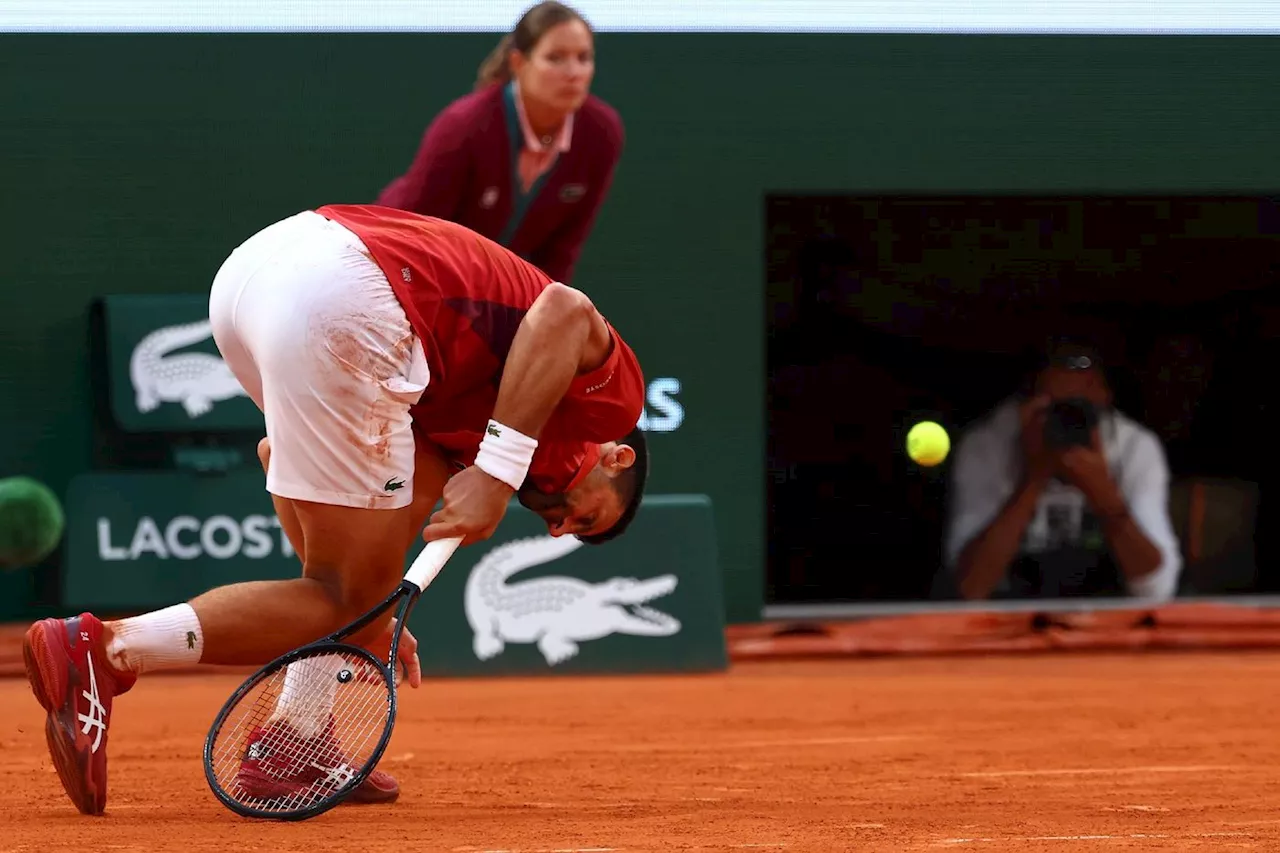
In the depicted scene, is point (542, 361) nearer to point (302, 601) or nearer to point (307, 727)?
point (302, 601)

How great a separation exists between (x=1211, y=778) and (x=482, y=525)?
216cm

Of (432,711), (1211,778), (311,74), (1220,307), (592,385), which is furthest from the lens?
(1220,307)

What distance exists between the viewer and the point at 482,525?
3572mm

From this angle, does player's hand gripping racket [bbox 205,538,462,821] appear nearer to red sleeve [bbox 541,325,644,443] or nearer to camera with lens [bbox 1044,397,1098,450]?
red sleeve [bbox 541,325,644,443]

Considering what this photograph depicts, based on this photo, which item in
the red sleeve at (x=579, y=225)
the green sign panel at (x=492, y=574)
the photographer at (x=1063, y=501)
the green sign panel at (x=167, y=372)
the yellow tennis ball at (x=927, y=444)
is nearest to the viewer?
the green sign panel at (x=492, y=574)

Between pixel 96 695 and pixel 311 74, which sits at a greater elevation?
pixel 311 74

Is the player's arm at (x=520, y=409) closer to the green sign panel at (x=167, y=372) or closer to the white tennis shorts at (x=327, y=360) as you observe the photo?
the white tennis shorts at (x=327, y=360)

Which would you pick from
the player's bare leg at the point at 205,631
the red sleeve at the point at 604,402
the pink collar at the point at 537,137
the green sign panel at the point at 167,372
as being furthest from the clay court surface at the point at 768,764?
the pink collar at the point at 537,137

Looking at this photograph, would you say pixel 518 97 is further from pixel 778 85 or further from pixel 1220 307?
pixel 1220 307

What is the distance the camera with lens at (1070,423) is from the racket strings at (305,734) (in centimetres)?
565

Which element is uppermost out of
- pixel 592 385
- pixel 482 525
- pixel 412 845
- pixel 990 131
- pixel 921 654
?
pixel 990 131

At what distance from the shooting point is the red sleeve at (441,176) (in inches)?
289


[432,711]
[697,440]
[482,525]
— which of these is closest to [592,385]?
[482,525]

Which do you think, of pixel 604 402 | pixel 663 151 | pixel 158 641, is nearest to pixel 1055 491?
pixel 663 151
